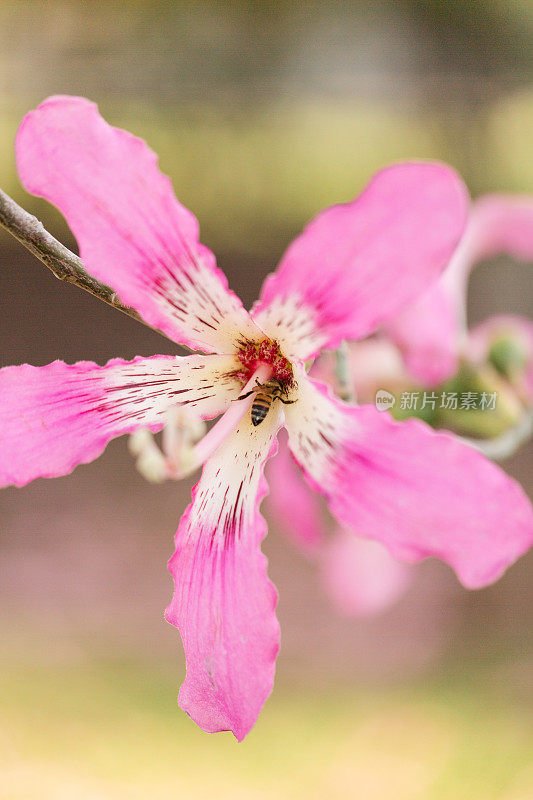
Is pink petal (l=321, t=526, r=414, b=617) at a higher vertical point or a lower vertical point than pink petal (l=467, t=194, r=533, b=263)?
lower

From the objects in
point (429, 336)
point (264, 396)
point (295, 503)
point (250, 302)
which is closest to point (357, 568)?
point (295, 503)

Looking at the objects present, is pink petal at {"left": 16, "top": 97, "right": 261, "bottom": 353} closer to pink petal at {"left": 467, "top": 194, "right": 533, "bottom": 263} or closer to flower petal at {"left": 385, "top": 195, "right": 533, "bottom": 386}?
Result: flower petal at {"left": 385, "top": 195, "right": 533, "bottom": 386}

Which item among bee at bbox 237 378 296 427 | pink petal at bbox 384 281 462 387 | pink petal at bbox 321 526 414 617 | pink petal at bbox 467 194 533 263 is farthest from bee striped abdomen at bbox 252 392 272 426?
pink petal at bbox 321 526 414 617

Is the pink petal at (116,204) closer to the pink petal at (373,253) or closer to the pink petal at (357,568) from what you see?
the pink petal at (373,253)

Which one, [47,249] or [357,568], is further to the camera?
[357,568]

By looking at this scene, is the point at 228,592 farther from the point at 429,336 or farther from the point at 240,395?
the point at 429,336

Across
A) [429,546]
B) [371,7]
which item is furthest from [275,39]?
[429,546]
